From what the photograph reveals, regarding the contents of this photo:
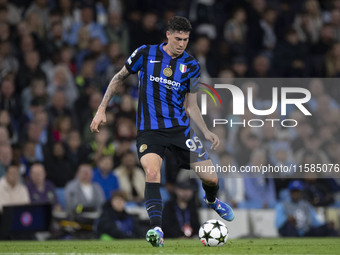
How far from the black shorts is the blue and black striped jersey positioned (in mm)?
70

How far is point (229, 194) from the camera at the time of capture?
1245 cm

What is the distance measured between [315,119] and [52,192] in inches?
207

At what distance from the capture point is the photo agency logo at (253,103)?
539 inches

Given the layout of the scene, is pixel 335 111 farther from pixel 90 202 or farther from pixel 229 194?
pixel 90 202

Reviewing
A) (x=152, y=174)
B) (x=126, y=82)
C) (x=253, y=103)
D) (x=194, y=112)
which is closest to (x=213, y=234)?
(x=152, y=174)

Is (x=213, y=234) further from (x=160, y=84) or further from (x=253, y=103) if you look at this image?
(x=253, y=103)

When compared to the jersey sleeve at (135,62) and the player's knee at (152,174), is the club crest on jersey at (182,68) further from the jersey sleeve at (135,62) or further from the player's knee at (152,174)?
A: the player's knee at (152,174)

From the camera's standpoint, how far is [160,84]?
329 inches

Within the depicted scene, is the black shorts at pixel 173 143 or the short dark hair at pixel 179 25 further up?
the short dark hair at pixel 179 25

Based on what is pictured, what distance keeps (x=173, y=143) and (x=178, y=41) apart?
111 centimetres

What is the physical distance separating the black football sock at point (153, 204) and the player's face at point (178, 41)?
149 centimetres

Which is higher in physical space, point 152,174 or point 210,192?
point 152,174

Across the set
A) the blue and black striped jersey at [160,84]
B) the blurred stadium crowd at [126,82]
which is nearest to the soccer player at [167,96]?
the blue and black striped jersey at [160,84]

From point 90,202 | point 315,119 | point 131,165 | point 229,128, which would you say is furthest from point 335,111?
point 90,202
